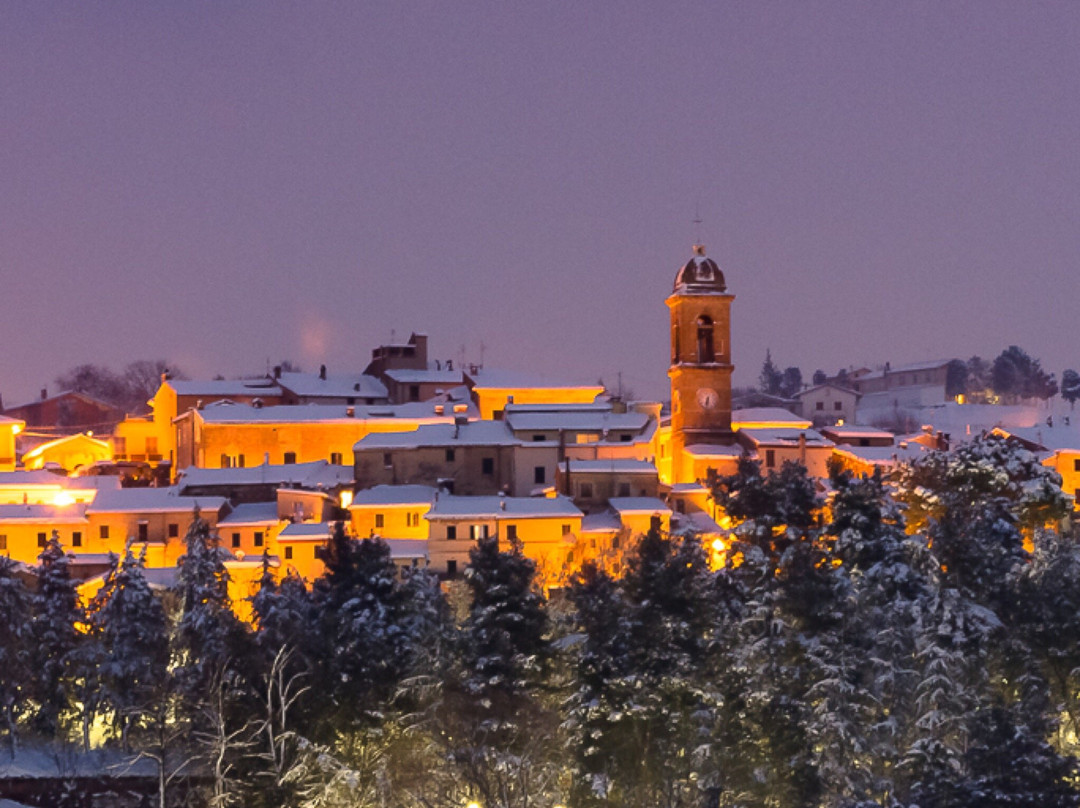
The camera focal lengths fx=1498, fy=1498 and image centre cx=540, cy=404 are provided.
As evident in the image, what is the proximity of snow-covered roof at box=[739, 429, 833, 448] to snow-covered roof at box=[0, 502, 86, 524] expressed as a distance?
25.3 meters

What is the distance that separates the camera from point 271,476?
55.2 m

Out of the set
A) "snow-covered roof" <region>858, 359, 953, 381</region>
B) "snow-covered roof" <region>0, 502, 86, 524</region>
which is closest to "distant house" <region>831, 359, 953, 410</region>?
"snow-covered roof" <region>858, 359, 953, 381</region>

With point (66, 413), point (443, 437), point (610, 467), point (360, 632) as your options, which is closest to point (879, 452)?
point (610, 467)

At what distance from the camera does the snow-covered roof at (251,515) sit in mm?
51000

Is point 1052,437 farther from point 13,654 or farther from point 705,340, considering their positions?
point 13,654

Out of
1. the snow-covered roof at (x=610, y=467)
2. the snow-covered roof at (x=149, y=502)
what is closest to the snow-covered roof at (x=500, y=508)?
the snow-covered roof at (x=610, y=467)

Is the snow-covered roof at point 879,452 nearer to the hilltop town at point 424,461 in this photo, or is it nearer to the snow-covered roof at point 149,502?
the hilltop town at point 424,461

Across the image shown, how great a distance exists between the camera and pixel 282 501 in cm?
5225

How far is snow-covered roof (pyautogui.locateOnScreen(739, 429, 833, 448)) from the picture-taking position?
58.0m

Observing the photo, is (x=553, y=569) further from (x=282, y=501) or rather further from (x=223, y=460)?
(x=223, y=460)

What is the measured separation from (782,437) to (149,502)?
24235 millimetres

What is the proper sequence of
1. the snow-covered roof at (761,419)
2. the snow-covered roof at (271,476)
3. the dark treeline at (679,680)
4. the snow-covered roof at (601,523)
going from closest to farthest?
1. the dark treeline at (679,680)
2. the snow-covered roof at (601,523)
3. the snow-covered roof at (271,476)
4. the snow-covered roof at (761,419)

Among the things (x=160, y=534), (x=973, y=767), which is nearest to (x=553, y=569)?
(x=160, y=534)

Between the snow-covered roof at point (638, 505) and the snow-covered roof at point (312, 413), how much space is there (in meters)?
11.4
